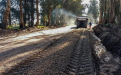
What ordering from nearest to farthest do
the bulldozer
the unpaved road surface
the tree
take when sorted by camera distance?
the unpaved road surface
the bulldozer
the tree

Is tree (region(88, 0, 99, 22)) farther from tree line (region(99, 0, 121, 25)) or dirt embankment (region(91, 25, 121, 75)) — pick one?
dirt embankment (region(91, 25, 121, 75))

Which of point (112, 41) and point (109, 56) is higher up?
point (112, 41)

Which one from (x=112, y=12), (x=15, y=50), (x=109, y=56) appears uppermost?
(x=112, y=12)

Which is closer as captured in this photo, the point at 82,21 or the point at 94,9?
the point at 82,21

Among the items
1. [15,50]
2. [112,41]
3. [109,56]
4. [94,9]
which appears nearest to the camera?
[15,50]

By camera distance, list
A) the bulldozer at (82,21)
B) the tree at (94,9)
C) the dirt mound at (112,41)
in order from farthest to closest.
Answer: the tree at (94,9) → the bulldozer at (82,21) → the dirt mound at (112,41)

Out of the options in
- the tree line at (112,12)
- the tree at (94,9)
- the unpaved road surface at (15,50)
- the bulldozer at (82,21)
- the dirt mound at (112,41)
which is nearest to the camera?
the unpaved road surface at (15,50)

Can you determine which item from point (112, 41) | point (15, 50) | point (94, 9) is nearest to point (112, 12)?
point (112, 41)

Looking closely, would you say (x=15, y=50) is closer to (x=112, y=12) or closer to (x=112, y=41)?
(x=112, y=41)

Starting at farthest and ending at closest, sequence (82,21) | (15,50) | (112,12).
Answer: (82,21)
(112,12)
(15,50)

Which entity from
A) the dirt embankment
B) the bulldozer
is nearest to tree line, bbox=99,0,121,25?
the bulldozer

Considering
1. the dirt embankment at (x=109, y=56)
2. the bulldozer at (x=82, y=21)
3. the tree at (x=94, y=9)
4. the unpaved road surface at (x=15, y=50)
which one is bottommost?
the dirt embankment at (x=109, y=56)

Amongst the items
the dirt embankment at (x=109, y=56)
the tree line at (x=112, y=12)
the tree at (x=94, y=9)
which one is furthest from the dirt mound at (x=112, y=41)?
the tree at (x=94, y=9)

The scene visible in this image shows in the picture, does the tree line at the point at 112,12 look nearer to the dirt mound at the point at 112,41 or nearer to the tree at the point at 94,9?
the dirt mound at the point at 112,41
